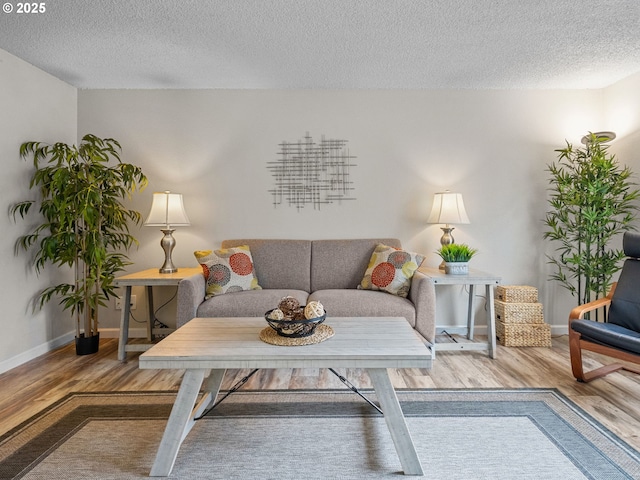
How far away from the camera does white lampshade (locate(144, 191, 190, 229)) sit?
2.98 metres

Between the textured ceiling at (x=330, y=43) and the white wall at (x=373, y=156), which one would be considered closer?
the textured ceiling at (x=330, y=43)

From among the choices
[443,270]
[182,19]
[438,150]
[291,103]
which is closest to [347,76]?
[291,103]

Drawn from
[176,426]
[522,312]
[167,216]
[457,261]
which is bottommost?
[176,426]

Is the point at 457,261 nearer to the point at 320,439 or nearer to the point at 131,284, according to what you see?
the point at 320,439

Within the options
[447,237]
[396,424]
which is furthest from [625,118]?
[396,424]

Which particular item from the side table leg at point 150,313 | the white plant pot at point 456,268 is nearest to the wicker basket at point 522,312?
the white plant pot at point 456,268

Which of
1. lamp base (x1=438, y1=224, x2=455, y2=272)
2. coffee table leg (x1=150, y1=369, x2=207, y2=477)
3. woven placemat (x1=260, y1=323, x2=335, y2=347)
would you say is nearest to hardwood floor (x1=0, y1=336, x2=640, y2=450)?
woven placemat (x1=260, y1=323, x2=335, y2=347)

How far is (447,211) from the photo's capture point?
3.14 metres

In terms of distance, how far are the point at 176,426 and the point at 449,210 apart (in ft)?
8.48

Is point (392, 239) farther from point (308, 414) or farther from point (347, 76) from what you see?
point (308, 414)

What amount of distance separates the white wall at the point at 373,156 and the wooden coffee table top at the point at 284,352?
180cm

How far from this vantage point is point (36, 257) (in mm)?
2896

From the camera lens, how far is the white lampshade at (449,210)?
3.12 m

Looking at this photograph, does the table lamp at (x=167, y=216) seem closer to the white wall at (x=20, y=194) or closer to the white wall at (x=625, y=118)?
the white wall at (x=20, y=194)
